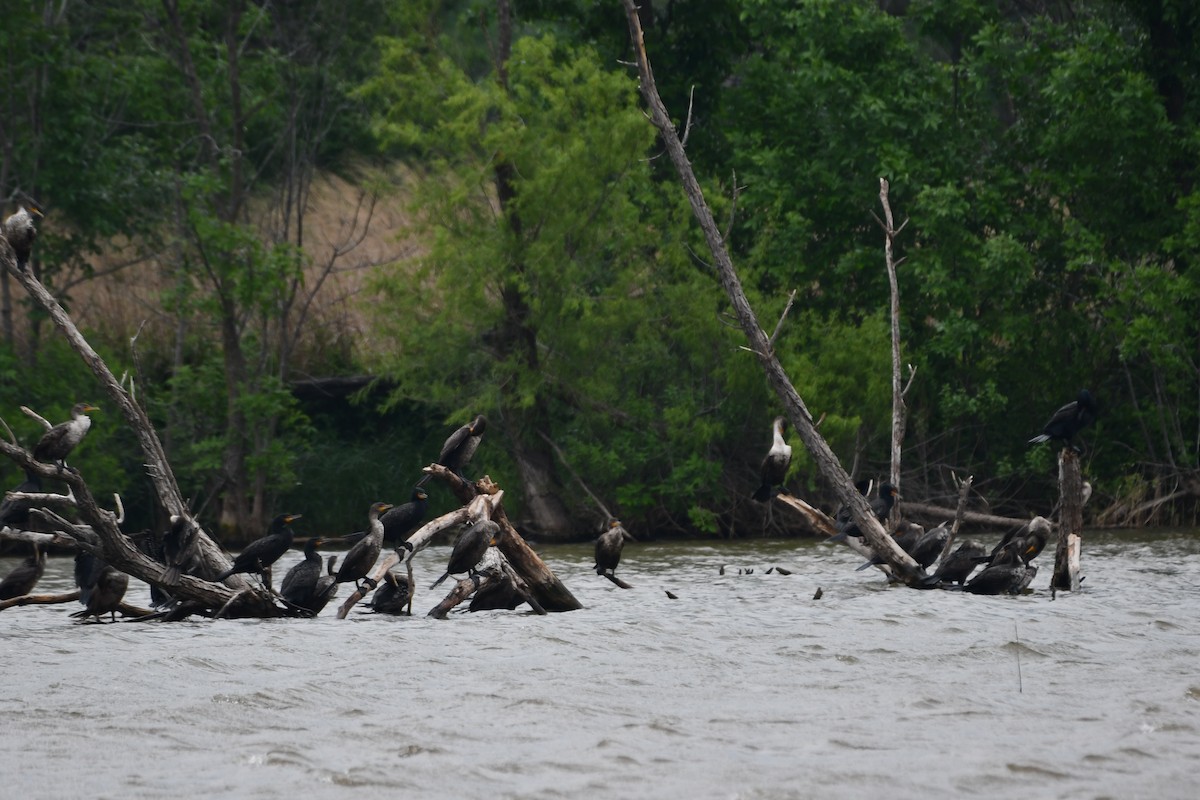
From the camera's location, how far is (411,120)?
26.0 metres

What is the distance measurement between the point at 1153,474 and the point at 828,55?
345 inches

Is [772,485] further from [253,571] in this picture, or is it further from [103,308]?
[103,308]

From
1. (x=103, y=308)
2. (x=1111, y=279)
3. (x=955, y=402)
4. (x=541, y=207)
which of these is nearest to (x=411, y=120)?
(x=541, y=207)

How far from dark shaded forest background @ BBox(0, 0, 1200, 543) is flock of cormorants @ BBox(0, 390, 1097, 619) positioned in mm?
8617

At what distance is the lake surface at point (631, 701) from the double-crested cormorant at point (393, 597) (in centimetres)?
17

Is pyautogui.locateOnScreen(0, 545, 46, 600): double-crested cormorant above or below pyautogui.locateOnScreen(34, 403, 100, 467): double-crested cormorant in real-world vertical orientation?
below

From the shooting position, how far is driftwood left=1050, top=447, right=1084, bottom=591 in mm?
13430

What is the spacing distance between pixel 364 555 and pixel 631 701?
4540 millimetres

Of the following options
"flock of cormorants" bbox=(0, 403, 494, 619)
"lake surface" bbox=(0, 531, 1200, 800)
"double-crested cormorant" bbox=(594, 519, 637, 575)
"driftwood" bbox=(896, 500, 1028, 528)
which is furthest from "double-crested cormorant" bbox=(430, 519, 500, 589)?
"driftwood" bbox=(896, 500, 1028, 528)

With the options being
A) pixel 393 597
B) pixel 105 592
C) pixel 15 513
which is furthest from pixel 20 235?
pixel 393 597

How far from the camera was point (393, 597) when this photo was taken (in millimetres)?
12836

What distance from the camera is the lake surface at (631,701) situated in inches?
266

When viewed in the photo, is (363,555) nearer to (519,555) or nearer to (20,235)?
(519,555)

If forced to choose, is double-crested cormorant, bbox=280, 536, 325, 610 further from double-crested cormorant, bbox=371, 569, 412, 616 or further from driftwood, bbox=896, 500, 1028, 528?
driftwood, bbox=896, 500, 1028, 528
